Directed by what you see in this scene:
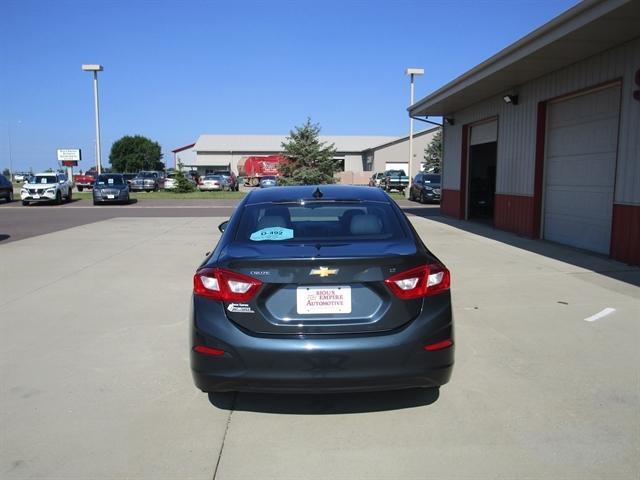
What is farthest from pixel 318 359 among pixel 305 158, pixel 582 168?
pixel 305 158

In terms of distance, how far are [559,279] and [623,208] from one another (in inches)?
96.6

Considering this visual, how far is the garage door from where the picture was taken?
1015 cm

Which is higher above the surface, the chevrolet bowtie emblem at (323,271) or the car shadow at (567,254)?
the chevrolet bowtie emblem at (323,271)

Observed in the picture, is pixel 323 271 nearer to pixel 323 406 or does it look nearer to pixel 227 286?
pixel 227 286

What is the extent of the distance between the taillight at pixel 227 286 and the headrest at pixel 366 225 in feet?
3.26

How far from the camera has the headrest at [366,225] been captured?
12.6ft

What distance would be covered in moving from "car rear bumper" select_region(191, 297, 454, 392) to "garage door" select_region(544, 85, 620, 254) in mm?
8398

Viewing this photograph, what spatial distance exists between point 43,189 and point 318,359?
27.9m

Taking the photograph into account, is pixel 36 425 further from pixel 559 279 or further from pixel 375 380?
pixel 559 279

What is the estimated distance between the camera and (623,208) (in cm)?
933

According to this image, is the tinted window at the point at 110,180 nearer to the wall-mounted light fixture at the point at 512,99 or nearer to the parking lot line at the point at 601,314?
the wall-mounted light fixture at the point at 512,99

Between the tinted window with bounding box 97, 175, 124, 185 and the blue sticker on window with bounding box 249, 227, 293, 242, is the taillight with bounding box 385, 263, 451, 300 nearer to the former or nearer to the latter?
the blue sticker on window with bounding box 249, 227, 293, 242

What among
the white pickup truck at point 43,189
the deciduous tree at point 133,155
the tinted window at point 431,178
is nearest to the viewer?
the white pickup truck at point 43,189

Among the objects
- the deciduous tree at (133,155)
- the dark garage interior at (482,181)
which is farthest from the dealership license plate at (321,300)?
the deciduous tree at (133,155)
